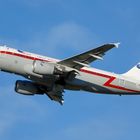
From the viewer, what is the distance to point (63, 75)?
70000mm

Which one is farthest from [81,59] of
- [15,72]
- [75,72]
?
[15,72]

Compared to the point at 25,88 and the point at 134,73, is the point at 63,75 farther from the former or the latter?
the point at 134,73

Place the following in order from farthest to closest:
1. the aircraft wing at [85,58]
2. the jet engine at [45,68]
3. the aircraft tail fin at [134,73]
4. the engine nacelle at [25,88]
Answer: the aircraft tail fin at [134,73], the engine nacelle at [25,88], the jet engine at [45,68], the aircraft wing at [85,58]

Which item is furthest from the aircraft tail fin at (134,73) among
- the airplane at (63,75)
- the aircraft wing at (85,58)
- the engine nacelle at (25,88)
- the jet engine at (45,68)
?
the engine nacelle at (25,88)

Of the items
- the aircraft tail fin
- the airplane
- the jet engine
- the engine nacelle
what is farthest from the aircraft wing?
the aircraft tail fin

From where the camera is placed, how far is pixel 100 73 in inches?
2840

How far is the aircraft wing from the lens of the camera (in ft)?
216

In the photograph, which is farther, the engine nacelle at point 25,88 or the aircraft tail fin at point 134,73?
the aircraft tail fin at point 134,73

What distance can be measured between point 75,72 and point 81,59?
1992 millimetres

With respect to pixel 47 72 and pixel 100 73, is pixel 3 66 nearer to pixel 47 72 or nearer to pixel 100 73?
pixel 47 72

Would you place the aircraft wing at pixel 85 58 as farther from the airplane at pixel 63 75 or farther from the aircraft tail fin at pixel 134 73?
the aircraft tail fin at pixel 134 73

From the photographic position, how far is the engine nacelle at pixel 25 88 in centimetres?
7300

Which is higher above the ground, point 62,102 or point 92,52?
point 92,52

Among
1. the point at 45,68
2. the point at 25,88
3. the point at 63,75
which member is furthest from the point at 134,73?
the point at 25,88
